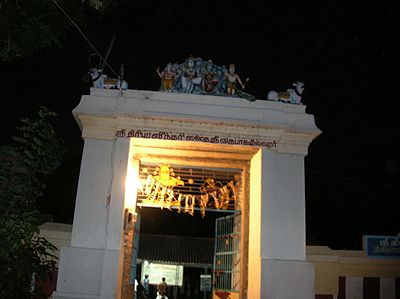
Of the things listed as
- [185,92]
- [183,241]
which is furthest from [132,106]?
[183,241]

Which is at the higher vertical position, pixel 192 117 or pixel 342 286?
pixel 192 117

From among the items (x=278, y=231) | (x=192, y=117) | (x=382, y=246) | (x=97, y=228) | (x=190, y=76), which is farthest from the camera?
(x=382, y=246)

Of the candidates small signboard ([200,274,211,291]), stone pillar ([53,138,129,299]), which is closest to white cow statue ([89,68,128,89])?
stone pillar ([53,138,129,299])

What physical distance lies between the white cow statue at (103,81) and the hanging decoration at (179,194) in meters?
1.94

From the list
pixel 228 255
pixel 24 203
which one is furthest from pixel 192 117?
pixel 228 255

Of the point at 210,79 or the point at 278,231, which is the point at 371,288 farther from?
the point at 210,79

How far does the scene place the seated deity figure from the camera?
8.92 meters

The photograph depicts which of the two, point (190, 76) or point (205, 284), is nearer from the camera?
point (190, 76)

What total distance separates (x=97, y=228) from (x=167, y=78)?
3167 mm

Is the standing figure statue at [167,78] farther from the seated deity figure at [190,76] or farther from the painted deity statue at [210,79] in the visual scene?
the painted deity statue at [210,79]

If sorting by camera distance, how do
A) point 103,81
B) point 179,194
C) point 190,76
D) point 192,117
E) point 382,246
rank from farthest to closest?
point 179,194
point 382,246
point 190,76
point 103,81
point 192,117

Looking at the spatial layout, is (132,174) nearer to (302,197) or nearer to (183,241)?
(302,197)

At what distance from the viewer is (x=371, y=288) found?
945 cm

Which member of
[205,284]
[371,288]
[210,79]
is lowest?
[205,284]
